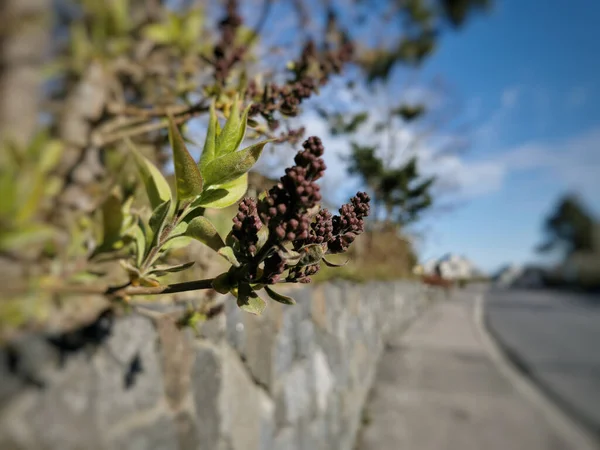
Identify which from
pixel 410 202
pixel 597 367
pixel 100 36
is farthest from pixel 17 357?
pixel 597 367

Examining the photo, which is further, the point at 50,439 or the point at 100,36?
the point at 100,36

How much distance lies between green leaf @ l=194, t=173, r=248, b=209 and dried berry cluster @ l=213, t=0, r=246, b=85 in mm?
559

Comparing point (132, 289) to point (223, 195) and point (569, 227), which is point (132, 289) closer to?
point (223, 195)

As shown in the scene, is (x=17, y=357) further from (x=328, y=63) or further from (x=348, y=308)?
(x=348, y=308)

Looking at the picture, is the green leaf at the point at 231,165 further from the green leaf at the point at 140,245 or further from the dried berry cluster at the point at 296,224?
the green leaf at the point at 140,245

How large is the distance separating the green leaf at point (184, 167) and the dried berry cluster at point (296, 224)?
7 centimetres

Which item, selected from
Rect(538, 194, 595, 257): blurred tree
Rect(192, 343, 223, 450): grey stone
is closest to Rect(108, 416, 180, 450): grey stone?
Rect(192, 343, 223, 450): grey stone

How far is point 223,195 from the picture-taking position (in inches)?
22.5

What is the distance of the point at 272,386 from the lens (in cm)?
191

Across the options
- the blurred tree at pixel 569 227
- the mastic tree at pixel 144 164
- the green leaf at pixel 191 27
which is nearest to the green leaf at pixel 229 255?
the mastic tree at pixel 144 164

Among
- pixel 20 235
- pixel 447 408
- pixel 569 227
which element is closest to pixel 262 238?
pixel 20 235

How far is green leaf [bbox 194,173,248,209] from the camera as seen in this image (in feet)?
1.87

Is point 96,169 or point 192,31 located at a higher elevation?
point 192,31

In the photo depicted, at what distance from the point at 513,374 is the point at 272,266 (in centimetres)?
622
